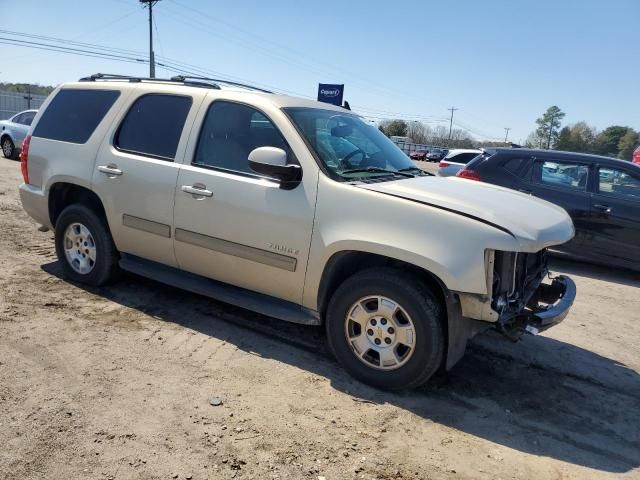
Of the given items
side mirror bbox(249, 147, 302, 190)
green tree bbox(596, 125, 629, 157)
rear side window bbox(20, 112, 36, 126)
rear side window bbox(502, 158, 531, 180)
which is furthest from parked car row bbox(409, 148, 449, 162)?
side mirror bbox(249, 147, 302, 190)

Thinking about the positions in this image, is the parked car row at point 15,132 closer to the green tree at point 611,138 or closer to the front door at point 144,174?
the front door at point 144,174

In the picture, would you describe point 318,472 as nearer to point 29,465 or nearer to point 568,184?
point 29,465

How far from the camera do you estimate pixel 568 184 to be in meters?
7.63

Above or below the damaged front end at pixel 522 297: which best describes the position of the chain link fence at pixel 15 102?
above

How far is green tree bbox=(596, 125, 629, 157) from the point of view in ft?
157

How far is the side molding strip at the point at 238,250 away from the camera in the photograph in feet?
12.5

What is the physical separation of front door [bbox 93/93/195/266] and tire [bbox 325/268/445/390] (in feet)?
5.69

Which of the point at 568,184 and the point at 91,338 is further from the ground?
the point at 568,184

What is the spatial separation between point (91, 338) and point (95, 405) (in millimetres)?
1033

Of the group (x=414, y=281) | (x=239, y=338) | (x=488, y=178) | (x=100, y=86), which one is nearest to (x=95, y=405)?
(x=239, y=338)

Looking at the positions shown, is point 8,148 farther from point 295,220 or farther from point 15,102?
point 15,102

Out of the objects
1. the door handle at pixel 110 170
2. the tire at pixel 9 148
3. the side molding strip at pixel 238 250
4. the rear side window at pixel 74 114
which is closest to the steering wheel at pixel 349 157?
the side molding strip at pixel 238 250

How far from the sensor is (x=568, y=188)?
7.59 meters

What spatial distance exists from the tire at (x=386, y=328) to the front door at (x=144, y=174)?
5.69 ft
